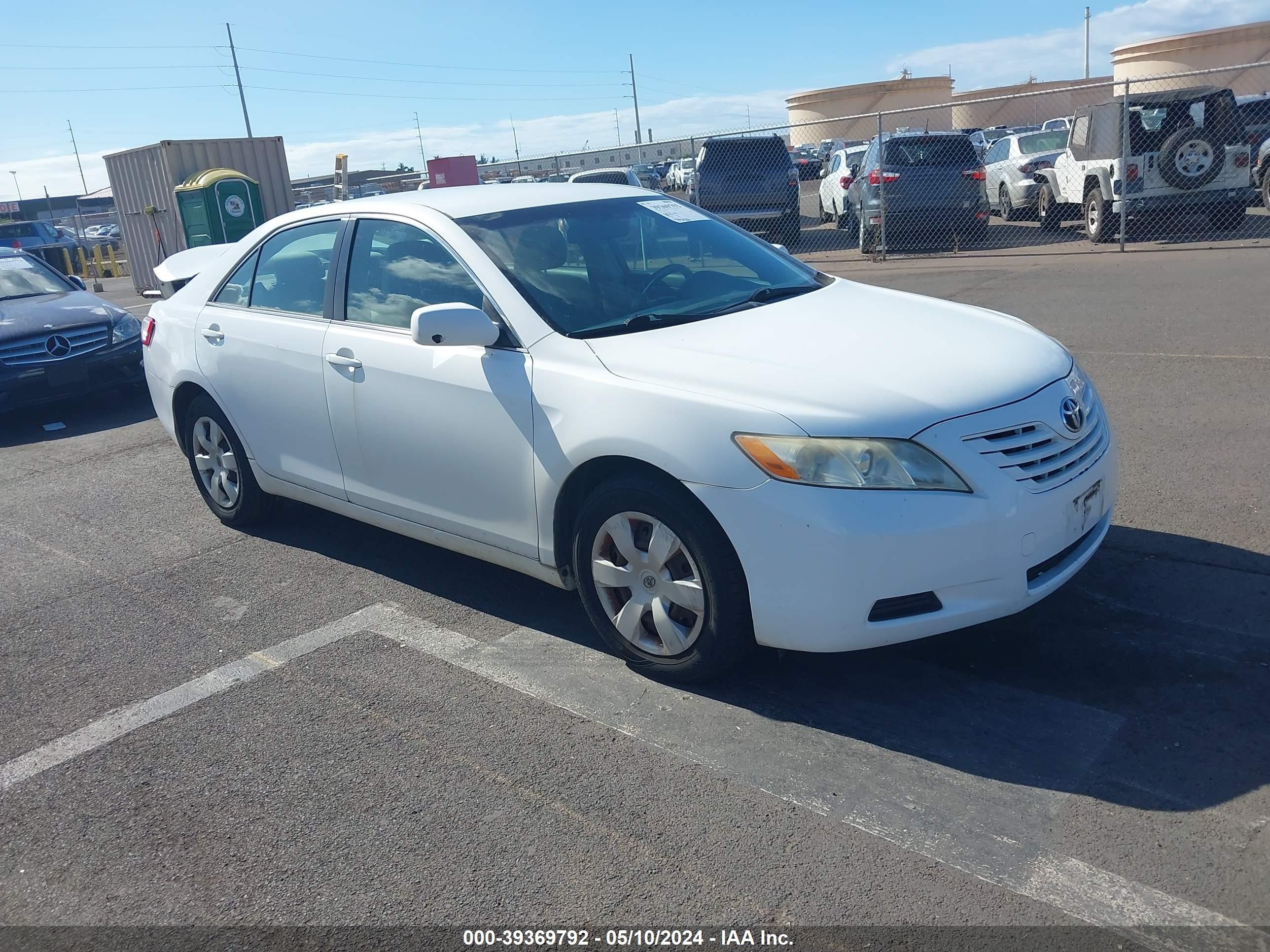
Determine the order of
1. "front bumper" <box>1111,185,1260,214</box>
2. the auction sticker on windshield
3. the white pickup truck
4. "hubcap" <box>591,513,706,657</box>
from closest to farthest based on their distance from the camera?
"hubcap" <box>591,513,706,657</box> → the auction sticker on windshield → the white pickup truck → "front bumper" <box>1111,185,1260,214</box>

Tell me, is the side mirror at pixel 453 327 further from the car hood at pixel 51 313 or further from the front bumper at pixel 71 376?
the car hood at pixel 51 313

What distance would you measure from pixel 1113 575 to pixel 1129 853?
183 cm

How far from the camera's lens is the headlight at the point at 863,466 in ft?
10.6

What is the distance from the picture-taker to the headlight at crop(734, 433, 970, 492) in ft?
10.6

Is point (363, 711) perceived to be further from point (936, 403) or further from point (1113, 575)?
point (1113, 575)

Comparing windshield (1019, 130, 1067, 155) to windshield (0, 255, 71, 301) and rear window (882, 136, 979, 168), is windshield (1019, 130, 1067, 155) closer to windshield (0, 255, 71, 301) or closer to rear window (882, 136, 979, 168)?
rear window (882, 136, 979, 168)

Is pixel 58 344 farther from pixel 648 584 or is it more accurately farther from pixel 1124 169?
pixel 1124 169

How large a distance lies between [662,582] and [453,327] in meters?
1.17

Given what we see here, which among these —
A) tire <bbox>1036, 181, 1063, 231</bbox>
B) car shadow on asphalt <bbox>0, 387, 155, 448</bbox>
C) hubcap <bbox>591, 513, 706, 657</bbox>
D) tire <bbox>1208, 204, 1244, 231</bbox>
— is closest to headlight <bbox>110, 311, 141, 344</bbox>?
car shadow on asphalt <bbox>0, 387, 155, 448</bbox>

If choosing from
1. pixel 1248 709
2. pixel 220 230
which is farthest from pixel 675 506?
pixel 220 230

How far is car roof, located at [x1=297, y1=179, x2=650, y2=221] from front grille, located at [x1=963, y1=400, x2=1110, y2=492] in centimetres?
225

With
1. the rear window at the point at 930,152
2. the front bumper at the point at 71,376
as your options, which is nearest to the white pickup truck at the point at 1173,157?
the rear window at the point at 930,152

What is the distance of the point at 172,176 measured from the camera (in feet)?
60.7

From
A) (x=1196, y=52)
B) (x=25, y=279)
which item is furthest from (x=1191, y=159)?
(x=1196, y=52)
